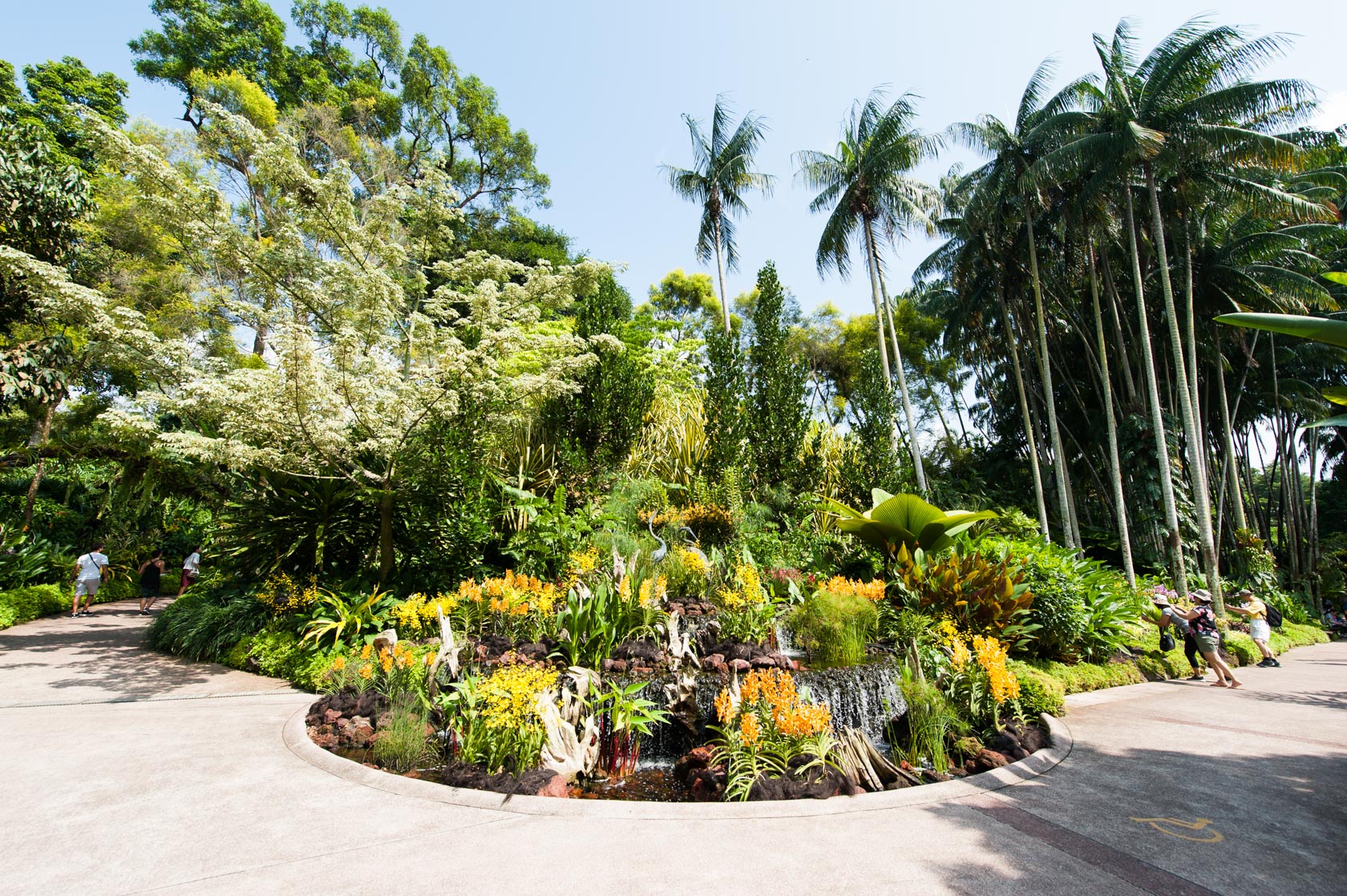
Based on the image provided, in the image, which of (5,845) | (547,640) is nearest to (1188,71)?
(547,640)

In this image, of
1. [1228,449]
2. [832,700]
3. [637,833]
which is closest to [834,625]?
[832,700]

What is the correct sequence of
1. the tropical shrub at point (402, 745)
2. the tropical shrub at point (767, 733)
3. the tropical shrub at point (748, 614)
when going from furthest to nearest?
1. the tropical shrub at point (748, 614)
2. the tropical shrub at point (402, 745)
3. the tropical shrub at point (767, 733)

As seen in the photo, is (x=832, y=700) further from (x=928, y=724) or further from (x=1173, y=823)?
(x=1173, y=823)

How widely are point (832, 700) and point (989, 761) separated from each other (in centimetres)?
127

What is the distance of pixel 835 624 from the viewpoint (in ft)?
18.7

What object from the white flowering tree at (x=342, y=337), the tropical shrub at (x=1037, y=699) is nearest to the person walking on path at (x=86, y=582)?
the white flowering tree at (x=342, y=337)

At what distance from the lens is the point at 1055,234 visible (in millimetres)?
15758

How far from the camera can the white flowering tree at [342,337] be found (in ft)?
20.0

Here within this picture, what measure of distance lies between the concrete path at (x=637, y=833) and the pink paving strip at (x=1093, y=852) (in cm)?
1

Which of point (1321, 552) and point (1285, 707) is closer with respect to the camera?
point (1285, 707)

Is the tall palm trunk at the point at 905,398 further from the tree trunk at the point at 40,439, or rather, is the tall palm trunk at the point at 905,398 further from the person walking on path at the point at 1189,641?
the tree trunk at the point at 40,439

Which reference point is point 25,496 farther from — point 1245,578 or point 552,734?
point 1245,578

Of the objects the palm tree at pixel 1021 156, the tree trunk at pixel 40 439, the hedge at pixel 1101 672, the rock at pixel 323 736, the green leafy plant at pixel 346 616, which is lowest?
the hedge at pixel 1101 672

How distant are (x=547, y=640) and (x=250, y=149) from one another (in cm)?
782
